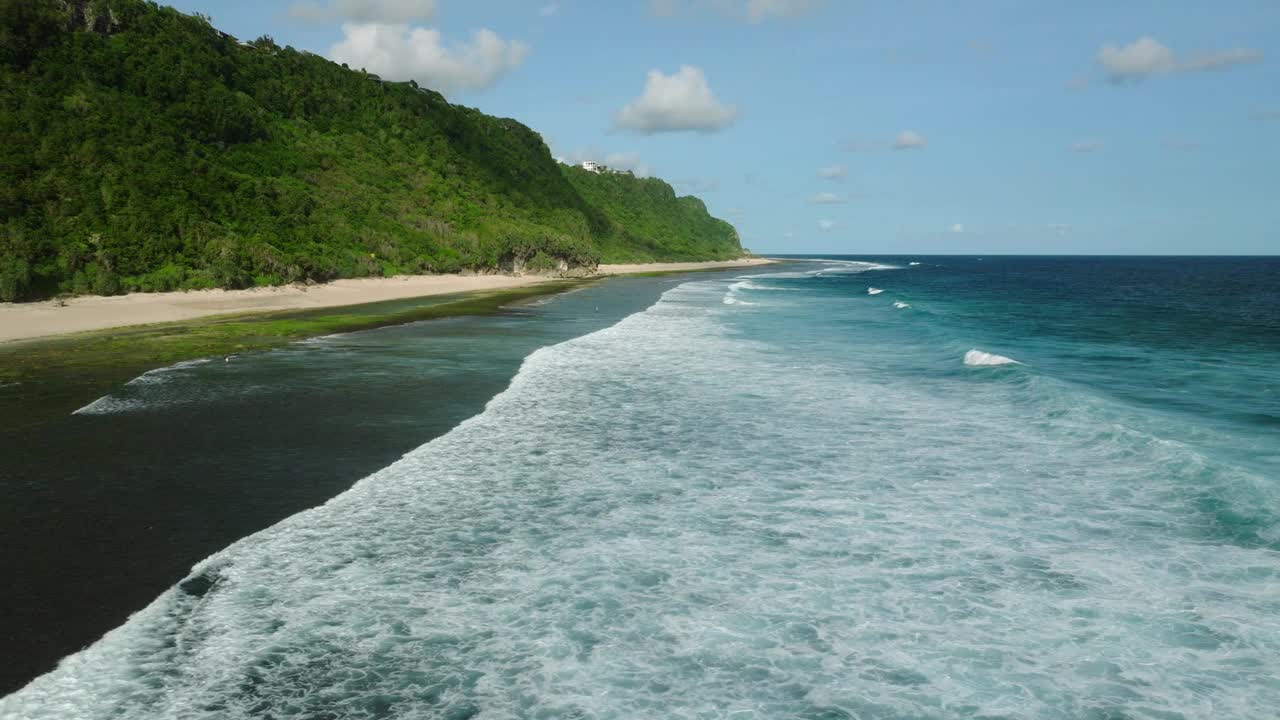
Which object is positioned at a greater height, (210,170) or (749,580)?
(210,170)

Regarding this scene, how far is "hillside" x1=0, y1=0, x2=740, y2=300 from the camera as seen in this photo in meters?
46.5

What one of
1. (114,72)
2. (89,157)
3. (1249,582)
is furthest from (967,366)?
(114,72)

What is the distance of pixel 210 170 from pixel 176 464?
62091mm

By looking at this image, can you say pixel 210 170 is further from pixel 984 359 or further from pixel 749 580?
pixel 749 580

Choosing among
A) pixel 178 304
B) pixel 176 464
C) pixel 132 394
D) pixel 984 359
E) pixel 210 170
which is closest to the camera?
pixel 176 464

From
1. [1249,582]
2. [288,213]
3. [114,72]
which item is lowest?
[1249,582]

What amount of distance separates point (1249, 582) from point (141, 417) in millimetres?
18682

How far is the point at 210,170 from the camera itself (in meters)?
62.2

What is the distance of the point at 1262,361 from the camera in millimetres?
26750

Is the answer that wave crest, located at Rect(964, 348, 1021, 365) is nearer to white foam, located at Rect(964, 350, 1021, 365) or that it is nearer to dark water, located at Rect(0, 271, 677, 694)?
white foam, located at Rect(964, 350, 1021, 365)

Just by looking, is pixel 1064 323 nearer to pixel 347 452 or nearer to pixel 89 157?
pixel 347 452

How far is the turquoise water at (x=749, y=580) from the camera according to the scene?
597cm

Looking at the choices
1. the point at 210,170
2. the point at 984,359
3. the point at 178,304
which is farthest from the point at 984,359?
the point at 210,170

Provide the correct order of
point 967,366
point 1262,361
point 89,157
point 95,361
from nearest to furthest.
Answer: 1. point 95,361
2. point 967,366
3. point 1262,361
4. point 89,157
